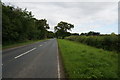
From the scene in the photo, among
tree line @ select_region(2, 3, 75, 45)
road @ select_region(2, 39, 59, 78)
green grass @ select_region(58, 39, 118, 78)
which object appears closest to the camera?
green grass @ select_region(58, 39, 118, 78)

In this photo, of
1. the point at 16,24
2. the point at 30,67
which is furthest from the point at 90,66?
the point at 16,24

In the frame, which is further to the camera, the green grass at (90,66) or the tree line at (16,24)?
the tree line at (16,24)

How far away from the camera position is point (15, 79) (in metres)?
5.38

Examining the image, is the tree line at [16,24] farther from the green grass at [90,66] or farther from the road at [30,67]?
the green grass at [90,66]

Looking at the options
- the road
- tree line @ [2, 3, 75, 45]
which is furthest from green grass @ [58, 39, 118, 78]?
tree line @ [2, 3, 75, 45]

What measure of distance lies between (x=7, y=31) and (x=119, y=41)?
19.0 metres

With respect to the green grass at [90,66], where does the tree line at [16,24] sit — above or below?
above

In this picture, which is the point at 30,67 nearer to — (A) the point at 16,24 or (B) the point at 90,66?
(B) the point at 90,66

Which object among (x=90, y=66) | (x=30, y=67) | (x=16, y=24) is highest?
(x=16, y=24)

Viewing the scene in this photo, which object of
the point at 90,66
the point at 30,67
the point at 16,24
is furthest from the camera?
the point at 16,24

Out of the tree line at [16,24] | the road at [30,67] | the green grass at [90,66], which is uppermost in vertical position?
the tree line at [16,24]

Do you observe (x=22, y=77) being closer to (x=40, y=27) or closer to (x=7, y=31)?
(x=7, y=31)

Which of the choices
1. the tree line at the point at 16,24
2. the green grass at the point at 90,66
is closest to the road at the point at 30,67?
the green grass at the point at 90,66

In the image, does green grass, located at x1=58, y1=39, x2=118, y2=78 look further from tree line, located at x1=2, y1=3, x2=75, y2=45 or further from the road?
tree line, located at x1=2, y1=3, x2=75, y2=45
